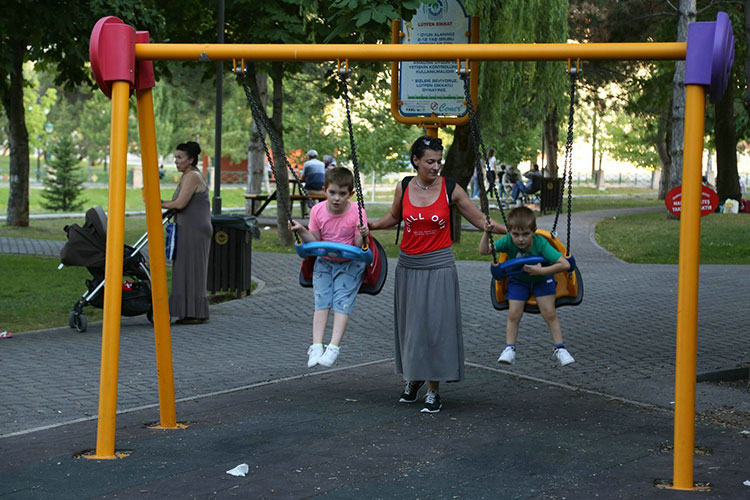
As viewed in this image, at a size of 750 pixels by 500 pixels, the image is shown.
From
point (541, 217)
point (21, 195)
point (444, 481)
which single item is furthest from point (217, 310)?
point (541, 217)

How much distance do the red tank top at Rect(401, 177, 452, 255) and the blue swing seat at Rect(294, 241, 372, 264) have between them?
273mm

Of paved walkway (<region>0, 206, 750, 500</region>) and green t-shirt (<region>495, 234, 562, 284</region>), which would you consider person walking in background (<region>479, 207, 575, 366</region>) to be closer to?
green t-shirt (<region>495, 234, 562, 284</region>)

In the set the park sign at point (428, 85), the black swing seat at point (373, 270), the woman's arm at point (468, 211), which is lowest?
the black swing seat at point (373, 270)

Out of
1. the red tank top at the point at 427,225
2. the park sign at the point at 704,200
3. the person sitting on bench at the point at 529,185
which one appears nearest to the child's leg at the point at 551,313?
the red tank top at the point at 427,225

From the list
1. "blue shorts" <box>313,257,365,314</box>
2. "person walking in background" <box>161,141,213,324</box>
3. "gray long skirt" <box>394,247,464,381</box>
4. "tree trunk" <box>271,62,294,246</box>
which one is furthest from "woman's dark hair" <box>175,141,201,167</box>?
"tree trunk" <box>271,62,294,246</box>

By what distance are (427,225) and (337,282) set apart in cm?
94

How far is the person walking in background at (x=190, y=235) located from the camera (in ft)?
36.7

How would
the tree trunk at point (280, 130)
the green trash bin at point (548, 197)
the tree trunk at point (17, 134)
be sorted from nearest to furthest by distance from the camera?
the tree trunk at point (280, 130) < the tree trunk at point (17, 134) < the green trash bin at point (548, 197)

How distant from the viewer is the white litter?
575cm

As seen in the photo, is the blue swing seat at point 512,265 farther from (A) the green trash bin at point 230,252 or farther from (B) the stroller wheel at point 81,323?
(A) the green trash bin at point 230,252

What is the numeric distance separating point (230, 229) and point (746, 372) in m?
6.69

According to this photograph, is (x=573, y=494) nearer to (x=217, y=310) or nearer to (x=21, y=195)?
(x=217, y=310)

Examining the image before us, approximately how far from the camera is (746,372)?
9086 mm

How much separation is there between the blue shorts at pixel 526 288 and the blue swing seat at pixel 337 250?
4.74 ft
